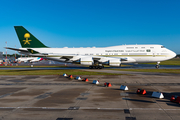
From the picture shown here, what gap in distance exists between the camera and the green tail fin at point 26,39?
42.0m

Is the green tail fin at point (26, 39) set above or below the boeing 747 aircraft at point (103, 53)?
above

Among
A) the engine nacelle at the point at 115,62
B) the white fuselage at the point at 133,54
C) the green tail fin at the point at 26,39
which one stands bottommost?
the engine nacelle at the point at 115,62

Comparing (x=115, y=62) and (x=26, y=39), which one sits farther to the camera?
(x=26, y=39)

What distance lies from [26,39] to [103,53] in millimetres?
20889

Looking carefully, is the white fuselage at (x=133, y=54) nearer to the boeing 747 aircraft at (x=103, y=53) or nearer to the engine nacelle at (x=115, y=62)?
Result: the boeing 747 aircraft at (x=103, y=53)

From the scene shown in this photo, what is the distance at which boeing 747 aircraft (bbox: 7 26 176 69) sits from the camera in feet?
132

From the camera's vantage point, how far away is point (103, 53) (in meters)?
42.6

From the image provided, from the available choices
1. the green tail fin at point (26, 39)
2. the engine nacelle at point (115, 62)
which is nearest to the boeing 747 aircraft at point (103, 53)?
the green tail fin at point (26, 39)

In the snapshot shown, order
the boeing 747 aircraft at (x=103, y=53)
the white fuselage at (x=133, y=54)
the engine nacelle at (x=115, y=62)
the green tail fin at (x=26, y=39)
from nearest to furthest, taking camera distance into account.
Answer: the engine nacelle at (x=115, y=62)
the boeing 747 aircraft at (x=103, y=53)
the white fuselage at (x=133, y=54)
the green tail fin at (x=26, y=39)

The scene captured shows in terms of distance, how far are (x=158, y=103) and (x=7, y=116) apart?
922 cm

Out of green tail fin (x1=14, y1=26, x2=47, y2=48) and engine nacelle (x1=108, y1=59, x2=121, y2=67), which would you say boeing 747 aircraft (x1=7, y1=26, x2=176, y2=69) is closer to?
green tail fin (x1=14, y1=26, x2=47, y2=48)

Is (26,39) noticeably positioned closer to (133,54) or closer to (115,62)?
(115,62)

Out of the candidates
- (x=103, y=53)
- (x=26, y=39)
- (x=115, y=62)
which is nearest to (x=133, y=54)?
(x=115, y=62)

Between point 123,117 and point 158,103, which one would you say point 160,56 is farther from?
point 123,117
